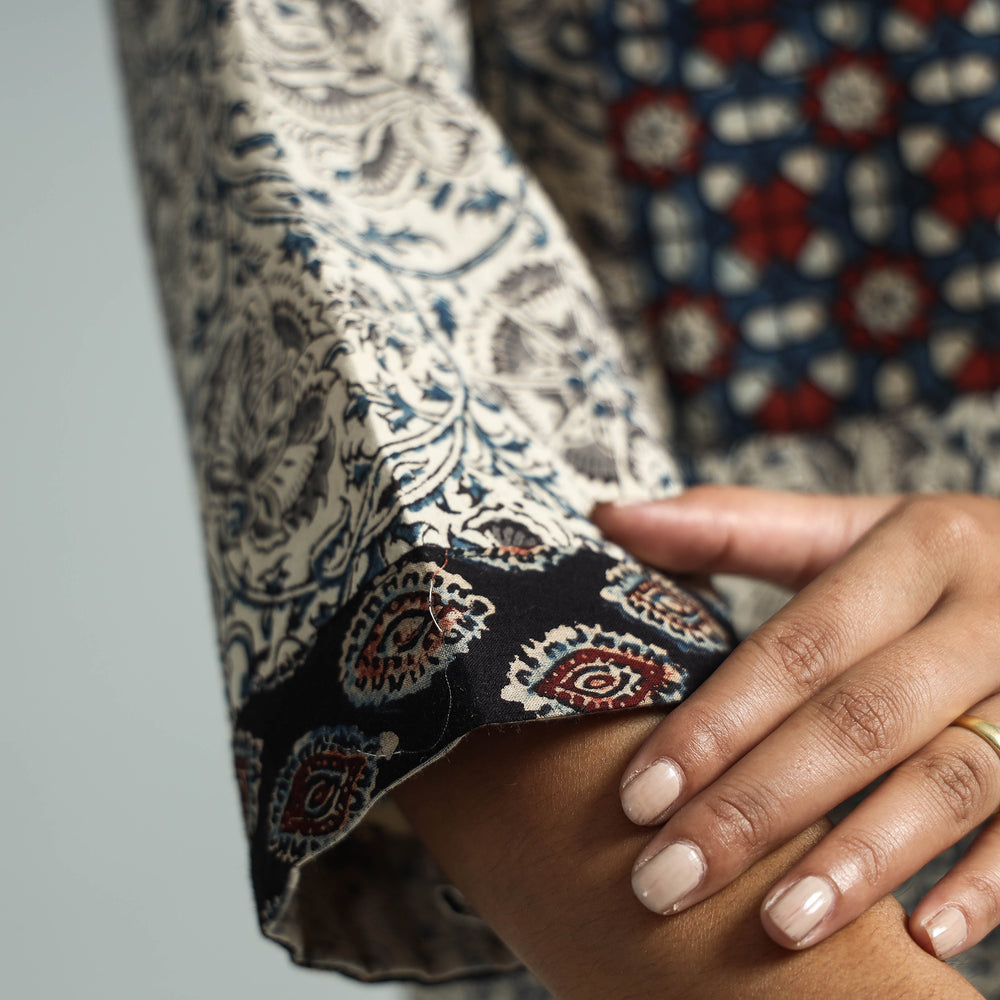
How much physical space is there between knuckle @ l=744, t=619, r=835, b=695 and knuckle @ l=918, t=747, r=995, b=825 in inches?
1.9

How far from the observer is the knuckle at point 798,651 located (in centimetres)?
35

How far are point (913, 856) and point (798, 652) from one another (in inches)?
3.0

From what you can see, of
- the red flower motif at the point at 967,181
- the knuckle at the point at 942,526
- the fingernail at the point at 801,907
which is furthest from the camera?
the red flower motif at the point at 967,181

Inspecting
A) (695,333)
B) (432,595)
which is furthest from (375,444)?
(695,333)

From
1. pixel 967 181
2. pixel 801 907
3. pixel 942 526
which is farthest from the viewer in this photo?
pixel 967 181

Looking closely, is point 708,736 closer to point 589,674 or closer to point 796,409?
point 589,674

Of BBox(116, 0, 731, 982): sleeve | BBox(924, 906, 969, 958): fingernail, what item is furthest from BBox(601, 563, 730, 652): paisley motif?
BBox(924, 906, 969, 958): fingernail

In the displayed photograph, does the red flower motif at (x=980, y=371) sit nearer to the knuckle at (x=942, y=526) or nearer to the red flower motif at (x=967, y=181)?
the red flower motif at (x=967, y=181)

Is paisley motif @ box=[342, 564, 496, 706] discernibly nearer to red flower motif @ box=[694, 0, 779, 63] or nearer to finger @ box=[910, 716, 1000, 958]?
finger @ box=[910, 716, 1000, 958]

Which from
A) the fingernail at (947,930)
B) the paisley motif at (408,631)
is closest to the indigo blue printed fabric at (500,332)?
the paisley motif at (408,631)

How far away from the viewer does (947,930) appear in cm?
32

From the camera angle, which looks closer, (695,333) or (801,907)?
(801,907)

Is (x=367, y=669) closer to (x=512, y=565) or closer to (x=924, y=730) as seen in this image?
(x=512, y=565)

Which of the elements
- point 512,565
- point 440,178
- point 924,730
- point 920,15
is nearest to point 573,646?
point 512,565
